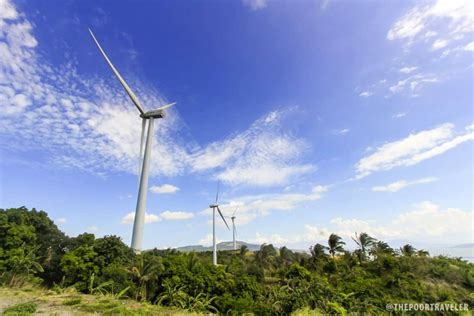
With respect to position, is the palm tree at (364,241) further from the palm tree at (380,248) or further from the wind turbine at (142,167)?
the wind turbine at (142,167)

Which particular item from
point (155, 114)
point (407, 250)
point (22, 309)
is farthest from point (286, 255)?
point (22, 309)

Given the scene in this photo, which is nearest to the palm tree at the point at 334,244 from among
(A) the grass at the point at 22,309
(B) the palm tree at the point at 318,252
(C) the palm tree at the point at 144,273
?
(B) the palm tree at the point at 318,252

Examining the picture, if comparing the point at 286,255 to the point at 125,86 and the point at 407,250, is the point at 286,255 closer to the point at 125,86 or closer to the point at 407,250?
the point at 407,250

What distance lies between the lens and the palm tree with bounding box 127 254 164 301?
105ft

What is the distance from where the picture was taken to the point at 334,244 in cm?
5984

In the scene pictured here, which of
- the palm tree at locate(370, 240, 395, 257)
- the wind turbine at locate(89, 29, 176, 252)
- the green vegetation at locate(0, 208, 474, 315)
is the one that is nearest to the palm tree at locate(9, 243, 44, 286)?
the green vegetation at locate(0, 208, 474, 315)

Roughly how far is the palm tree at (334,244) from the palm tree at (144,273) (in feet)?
129

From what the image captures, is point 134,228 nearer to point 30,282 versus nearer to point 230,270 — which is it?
point 30,282

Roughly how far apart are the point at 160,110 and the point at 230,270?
Result: 88.1 feet

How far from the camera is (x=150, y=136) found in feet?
143

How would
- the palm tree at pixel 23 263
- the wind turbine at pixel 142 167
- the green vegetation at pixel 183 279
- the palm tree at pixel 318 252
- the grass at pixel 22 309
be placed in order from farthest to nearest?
the palm tree at pixel 318 252
the wind turbine at pixel 142 167
the palm tree at pixel 23 263
the green vegetation at pixel 183 279
the grass at pixel 22 309

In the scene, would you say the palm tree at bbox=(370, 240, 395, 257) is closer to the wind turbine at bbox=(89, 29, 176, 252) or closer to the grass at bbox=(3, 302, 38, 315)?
the wind turbine at bbox=(89, 29, 176, 252)

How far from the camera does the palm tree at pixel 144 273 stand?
3216cm

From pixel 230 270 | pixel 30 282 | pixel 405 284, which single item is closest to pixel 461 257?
pixel 405 284
